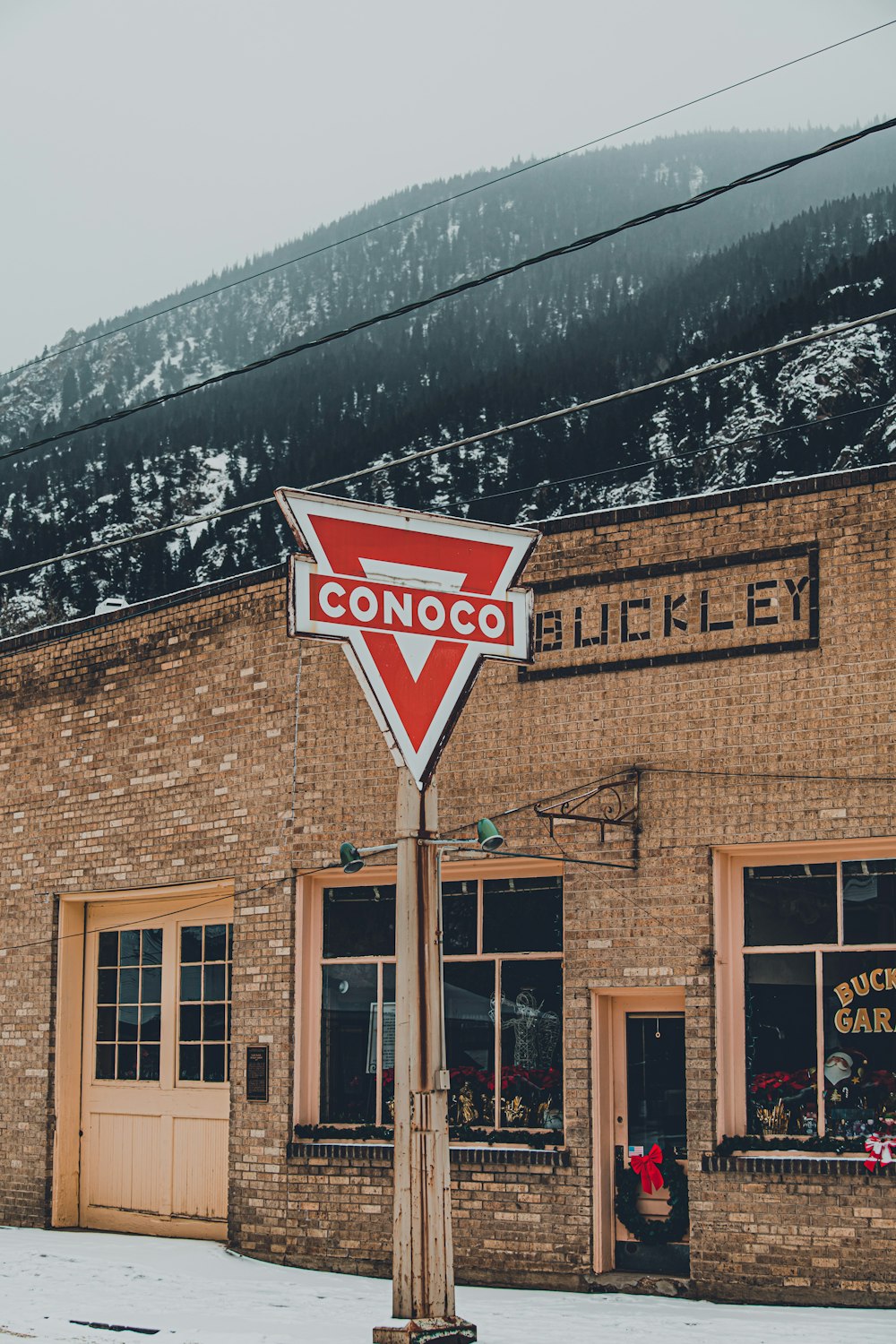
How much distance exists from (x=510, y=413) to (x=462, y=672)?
55.8 meters

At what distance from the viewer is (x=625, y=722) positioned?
12.1m

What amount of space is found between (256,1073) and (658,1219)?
3.61 m

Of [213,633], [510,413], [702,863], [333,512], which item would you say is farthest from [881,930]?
[510,413]

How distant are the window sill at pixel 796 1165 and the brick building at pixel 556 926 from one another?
3cm

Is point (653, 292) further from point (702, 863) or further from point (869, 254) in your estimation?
point (702, 863)

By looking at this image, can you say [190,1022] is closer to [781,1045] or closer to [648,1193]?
[648,1193]

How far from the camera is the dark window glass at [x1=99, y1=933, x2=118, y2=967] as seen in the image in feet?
51.4

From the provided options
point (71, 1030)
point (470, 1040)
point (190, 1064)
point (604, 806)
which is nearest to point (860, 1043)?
point (604, 806)

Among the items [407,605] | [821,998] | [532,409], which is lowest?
[821,998]

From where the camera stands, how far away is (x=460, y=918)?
1296 centimetres

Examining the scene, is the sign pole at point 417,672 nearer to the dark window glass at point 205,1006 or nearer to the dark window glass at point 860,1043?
the dark window glass at point 860,1043

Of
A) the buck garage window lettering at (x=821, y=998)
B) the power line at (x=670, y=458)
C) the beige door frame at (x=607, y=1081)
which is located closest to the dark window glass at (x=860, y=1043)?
the buck garage window lettering at (x=821, y=998)

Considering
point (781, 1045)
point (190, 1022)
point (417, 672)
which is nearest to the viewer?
point (417, 672)

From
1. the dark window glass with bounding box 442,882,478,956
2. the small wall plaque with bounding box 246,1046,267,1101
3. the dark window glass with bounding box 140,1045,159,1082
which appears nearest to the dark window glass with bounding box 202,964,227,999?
the dark window glass with bounding box 140,1045,159,1082
